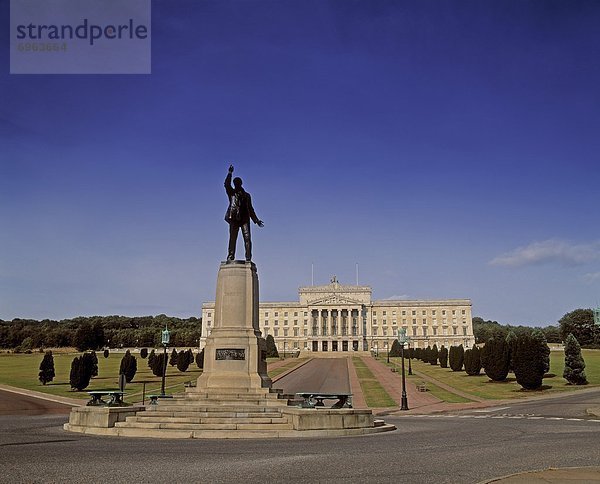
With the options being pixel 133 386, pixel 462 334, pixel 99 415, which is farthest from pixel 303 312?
pixel 99 415

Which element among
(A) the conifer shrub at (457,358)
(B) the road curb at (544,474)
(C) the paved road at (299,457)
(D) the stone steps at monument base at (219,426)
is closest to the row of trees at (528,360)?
(A) the conifer shrub at (457,358)

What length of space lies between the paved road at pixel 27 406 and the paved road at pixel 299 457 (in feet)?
43.7

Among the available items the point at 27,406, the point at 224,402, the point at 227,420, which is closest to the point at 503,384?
the point at 224,402

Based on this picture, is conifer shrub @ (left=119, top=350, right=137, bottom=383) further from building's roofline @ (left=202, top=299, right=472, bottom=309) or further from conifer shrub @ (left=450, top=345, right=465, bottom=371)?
building's roofline @ (left=202, top=299, right=472, bottom=309)

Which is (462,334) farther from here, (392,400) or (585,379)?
(392,400)

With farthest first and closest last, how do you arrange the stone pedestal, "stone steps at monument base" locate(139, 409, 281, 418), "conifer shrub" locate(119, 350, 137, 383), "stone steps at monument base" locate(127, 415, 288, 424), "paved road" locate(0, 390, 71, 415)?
1. "conifer shrub" locate(119, 350, 137, 383)
2. "paved road" locate(0, 390, 71, 415)
3. the stone pedestal
4. "stone steps at monument base" locate(139, 409, 281, 418)
5. "stone steps at monument base" locate(127, 415, 288, 424)

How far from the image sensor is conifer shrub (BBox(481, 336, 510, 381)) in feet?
162

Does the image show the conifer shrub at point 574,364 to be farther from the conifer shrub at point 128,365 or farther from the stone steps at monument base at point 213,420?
the conifer shrub at point 128,365

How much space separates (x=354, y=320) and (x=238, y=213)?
14350cm

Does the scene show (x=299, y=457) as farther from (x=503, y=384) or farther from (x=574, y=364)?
(x=503, y=384)

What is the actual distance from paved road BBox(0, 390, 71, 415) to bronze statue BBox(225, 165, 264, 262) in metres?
14.9

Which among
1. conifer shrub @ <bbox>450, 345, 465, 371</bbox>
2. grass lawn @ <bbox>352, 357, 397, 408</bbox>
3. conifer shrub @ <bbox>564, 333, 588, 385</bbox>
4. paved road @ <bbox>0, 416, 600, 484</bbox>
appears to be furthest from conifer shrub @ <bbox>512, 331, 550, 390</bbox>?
paved road @ <bbox>0, 416, 600, 484</bbox>

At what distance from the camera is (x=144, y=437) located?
17.9m

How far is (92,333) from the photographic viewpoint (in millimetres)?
116875
